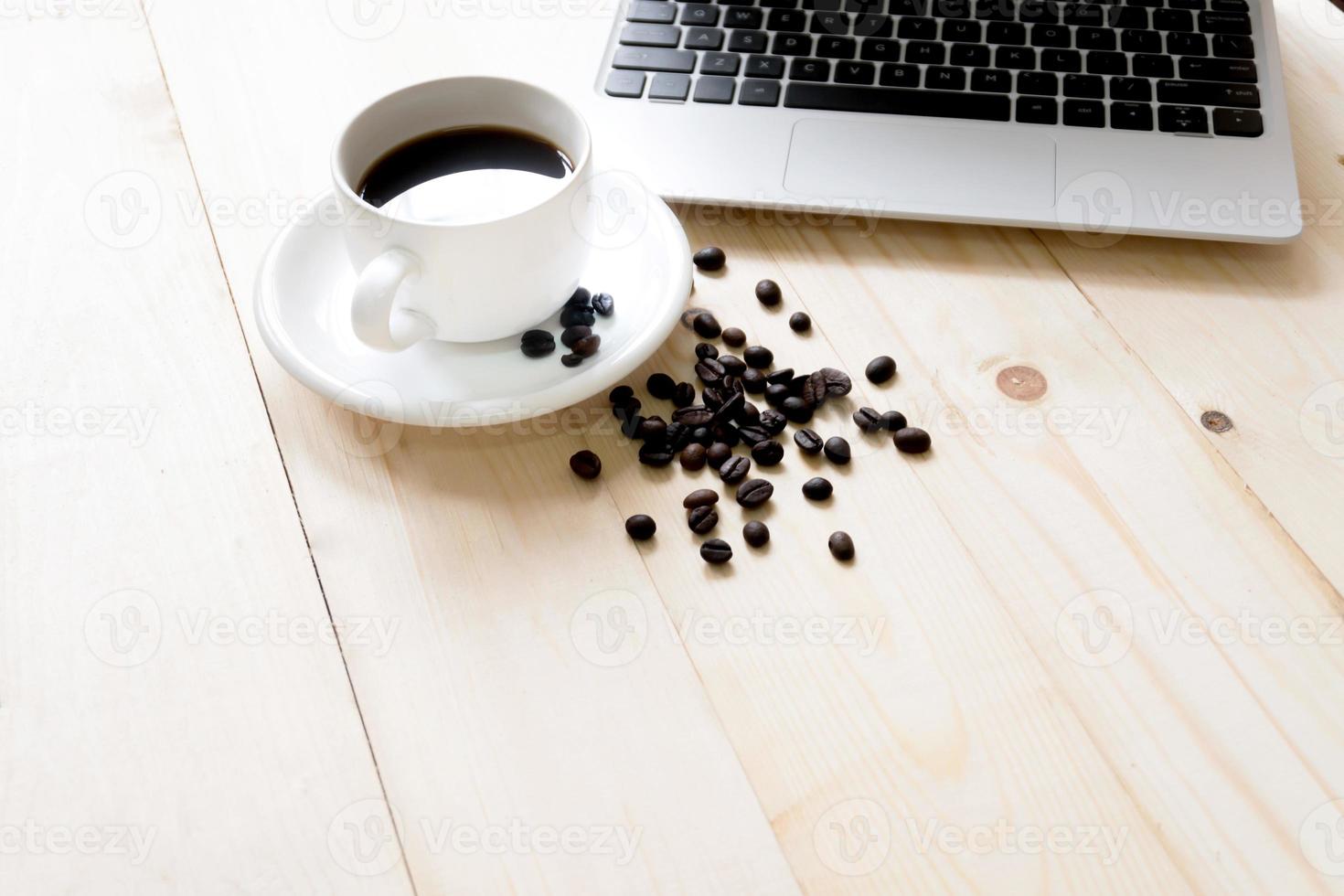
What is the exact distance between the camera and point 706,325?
0.95 meters

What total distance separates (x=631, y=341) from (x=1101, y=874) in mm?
469

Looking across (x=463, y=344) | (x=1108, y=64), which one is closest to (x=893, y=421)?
(x=463, y=344)

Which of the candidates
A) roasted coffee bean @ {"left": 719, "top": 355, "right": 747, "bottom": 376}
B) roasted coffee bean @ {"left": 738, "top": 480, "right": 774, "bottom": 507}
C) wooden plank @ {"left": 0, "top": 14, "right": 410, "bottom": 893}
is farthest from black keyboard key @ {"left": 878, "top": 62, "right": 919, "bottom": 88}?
wooden plank @ {"left": 0, "top": 14, "right": 410, "bottom": 893}

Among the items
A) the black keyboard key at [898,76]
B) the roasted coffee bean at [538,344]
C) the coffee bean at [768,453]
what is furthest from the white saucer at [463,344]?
the black keyboard key at [898,76]

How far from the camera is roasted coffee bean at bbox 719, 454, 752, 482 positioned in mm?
856

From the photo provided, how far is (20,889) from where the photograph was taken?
68 centimetres

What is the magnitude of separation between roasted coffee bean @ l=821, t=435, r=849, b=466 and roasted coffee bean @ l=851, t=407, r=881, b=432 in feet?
0.07

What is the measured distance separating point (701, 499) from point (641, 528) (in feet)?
0.16

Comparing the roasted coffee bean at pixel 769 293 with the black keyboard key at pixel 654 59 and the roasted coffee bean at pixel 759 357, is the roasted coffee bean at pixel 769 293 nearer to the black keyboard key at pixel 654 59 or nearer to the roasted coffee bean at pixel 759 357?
the roasted coffee bean at pixel 759 357

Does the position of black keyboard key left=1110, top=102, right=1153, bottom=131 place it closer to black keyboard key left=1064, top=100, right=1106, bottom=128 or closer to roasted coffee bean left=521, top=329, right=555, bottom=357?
black keyboard key left=1064, top=100, right=1106, bottom=128

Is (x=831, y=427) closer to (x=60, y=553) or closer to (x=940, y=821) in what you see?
(x=940, y=821)

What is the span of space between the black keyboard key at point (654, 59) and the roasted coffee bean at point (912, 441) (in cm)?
43

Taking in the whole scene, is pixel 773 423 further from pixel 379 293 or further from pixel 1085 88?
pixel 1085 88

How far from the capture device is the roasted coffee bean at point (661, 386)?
2.97ft
